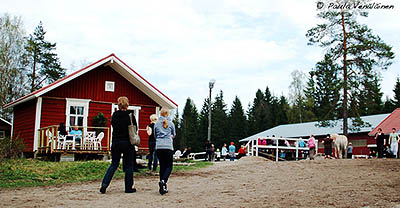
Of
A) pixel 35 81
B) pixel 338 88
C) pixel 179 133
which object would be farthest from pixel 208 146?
pixel 179 133

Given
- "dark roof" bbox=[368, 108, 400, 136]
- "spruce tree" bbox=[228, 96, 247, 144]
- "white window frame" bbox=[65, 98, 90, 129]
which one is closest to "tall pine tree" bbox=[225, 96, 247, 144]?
"spruce tree" bbox=[228, 96, 247, 144]

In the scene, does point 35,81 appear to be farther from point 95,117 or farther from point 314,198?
point 314,198

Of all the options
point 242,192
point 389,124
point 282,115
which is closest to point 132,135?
point 242,192

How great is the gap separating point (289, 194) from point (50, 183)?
638 cm

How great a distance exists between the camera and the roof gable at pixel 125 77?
20.2 metres

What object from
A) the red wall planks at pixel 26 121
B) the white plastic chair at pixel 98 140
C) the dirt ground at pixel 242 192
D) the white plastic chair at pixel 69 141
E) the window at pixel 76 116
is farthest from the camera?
the window at pixel 76 116

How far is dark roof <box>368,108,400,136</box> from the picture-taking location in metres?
39.6

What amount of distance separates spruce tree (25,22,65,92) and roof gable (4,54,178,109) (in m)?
23.0

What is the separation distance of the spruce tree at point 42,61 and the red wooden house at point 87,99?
71.7 ft

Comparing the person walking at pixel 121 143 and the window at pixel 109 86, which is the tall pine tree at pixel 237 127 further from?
the person walking at pixel 121 143

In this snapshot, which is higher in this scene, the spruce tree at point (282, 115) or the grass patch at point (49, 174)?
the spruce tree at point (282, 115)

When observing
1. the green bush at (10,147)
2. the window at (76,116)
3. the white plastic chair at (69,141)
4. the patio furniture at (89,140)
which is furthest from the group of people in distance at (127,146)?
the window at (76,116)

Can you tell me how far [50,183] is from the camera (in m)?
11.3

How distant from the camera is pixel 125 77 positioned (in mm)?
22703
